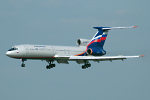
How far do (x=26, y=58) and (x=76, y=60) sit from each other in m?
12.5

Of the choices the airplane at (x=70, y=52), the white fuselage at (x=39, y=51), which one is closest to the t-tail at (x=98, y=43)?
the airplane at (x=70, y=52)

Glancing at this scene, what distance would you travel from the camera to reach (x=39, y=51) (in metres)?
73.8

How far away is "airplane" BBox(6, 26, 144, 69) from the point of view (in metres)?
71.9

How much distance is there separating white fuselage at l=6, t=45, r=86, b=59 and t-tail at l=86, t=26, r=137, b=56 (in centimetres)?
428

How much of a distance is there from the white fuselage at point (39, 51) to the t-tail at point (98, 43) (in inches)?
169

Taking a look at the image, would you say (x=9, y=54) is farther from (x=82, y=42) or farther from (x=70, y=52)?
(x=82, y=42)

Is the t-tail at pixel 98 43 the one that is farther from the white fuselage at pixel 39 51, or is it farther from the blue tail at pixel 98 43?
the white fuselage at pixel 39 51

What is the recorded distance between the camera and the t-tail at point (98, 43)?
8306 cm

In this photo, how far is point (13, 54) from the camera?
233 feet

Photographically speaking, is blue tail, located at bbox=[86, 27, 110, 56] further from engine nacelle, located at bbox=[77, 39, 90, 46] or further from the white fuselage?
the white fuselage

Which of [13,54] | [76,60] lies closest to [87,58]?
[76,60]

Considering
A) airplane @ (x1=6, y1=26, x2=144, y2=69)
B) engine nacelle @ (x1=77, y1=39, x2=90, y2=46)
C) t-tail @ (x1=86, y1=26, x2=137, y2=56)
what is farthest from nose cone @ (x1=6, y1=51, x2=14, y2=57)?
t-tail @ (x1=86, y1=26, x2=137, y2=56)

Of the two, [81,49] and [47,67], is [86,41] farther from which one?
[47,67]

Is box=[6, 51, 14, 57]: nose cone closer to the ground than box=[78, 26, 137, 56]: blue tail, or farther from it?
closer to the ground
